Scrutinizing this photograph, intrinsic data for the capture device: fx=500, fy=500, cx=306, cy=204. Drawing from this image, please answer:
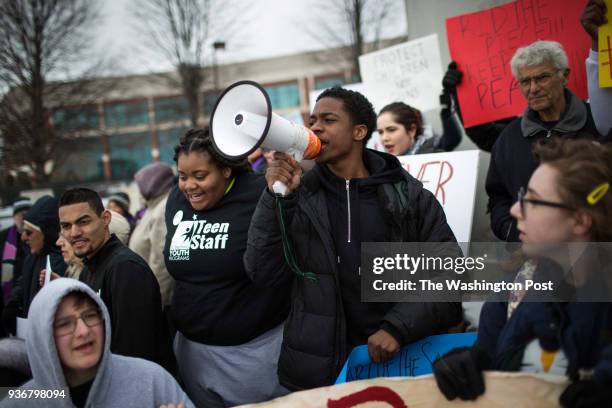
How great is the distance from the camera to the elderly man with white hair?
2168 mm

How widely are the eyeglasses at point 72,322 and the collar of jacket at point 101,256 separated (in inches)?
30.4

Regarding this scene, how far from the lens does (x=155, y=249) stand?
10.3 ft

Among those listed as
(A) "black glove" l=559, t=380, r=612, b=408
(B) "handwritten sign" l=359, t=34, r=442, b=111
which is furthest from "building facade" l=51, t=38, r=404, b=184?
(A) "black glove" l=559, t=380, r=612, b=408

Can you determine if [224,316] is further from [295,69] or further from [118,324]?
[295,69]

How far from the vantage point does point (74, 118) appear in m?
15.7

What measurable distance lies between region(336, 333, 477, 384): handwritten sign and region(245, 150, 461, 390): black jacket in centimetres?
5

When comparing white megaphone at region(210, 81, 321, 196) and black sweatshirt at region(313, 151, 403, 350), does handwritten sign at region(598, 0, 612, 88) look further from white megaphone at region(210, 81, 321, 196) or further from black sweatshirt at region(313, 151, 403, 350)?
white megaphone at region(210, 81, 321, 196)

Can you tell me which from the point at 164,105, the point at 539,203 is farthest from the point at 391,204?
the point at 164,105

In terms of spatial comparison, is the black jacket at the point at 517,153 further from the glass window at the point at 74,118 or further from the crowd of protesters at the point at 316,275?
the glass window at the point at 74,118

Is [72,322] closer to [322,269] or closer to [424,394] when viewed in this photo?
[322,269]

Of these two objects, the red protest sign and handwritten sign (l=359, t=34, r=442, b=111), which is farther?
handwritten sign (l=359, t=34, r=442, b=111)

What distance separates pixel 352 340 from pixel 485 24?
7.48ft

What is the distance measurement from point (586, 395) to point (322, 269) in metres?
1.02

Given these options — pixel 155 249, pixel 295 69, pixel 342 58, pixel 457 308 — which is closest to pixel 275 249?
pixel 457 308
